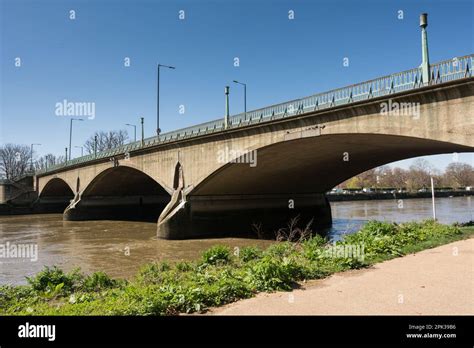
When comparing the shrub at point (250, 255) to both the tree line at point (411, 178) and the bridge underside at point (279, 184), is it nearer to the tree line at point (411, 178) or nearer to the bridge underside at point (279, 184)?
the bridge underside at point (279, 184)

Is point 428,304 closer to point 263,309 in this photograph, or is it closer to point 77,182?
point 263,309

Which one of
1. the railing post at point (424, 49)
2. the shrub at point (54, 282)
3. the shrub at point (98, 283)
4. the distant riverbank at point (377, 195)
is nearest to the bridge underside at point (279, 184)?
the railing post at point (424, 49)

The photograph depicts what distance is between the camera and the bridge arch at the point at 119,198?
4559 cm

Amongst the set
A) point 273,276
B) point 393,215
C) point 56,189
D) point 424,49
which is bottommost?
point 393,215

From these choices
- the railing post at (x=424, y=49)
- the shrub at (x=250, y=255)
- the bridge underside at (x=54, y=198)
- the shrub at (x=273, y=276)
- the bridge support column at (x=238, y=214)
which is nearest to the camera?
the shrub at (x=273, y=276)

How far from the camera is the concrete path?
232 inches

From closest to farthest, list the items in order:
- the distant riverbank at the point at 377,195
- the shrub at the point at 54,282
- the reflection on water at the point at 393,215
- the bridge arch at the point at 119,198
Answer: the shrub at the point at 54,282 → the reflection on water at the point at 393,215 → the bridge arch at the point at 119,198 → the distant riverbank at the point at 377,195

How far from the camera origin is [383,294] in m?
6.68

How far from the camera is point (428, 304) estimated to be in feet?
19.9

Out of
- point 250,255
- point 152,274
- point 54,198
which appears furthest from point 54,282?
point 54,198

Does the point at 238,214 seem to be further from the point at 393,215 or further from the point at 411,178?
the point at 411,178

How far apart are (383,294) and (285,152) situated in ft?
57.1

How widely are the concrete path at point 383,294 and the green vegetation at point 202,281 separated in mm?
422
